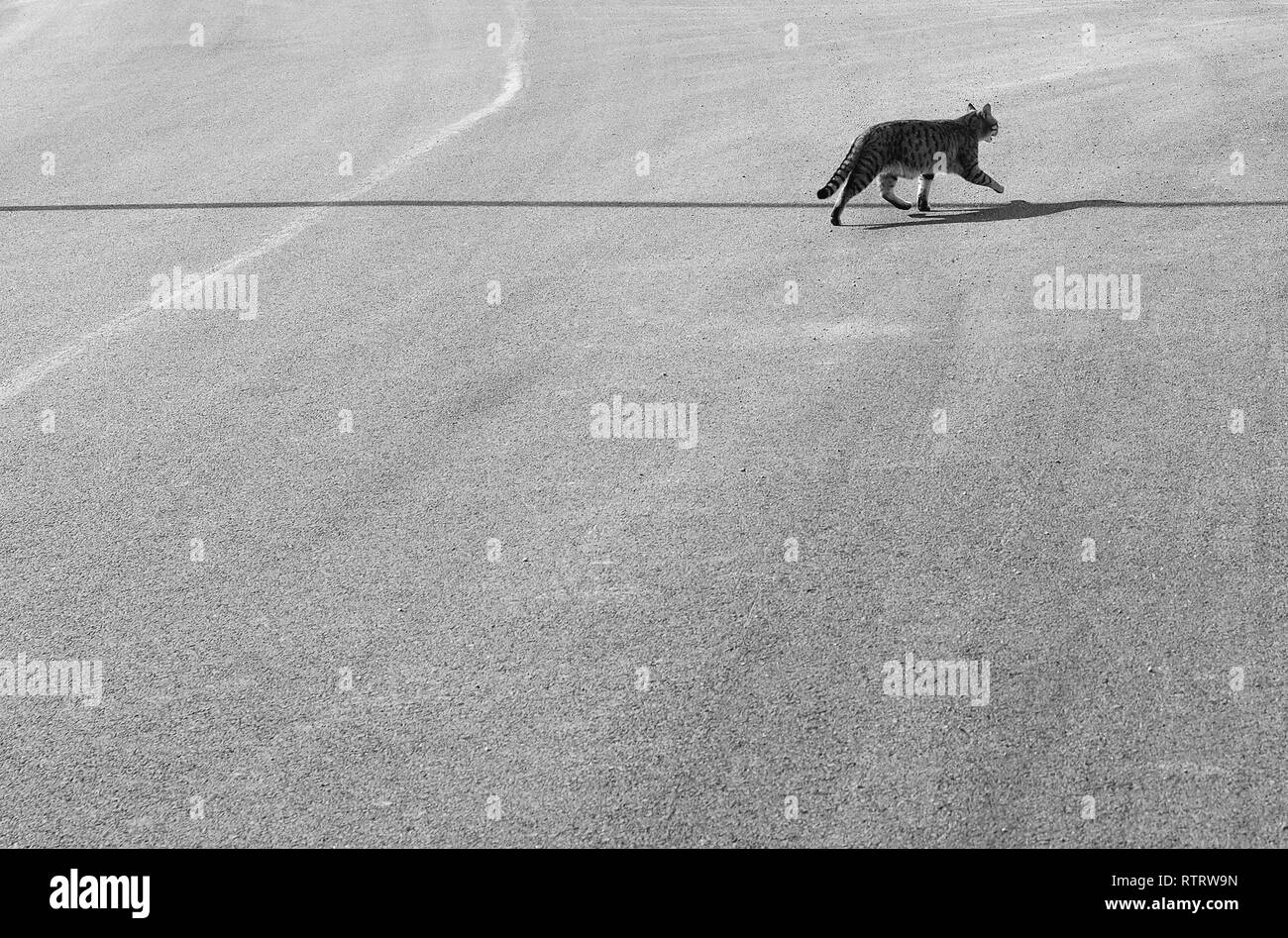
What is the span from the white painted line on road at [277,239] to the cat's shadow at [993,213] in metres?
4.48

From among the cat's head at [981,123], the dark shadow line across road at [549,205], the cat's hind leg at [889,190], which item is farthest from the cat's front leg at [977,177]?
the cat's hind leg at [889,190]

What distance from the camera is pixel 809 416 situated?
888 centimetres

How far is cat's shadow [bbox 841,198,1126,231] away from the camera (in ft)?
43.4

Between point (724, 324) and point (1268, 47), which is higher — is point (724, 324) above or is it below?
below

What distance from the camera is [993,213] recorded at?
13461 mm

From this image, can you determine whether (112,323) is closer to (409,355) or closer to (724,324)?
(409,355)

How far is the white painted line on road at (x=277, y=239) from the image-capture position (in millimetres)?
9812

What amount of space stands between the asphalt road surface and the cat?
0.30 m

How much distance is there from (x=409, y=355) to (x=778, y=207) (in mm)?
4813

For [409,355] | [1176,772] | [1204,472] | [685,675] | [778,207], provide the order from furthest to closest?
[778,207] < [409,355] < [1204,472] < [685,675] < [1176,772]

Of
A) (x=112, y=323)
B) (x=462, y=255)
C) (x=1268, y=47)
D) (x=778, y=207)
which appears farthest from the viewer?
(x=1268, y=47)

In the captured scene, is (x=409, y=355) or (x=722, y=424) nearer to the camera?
(x=722, y=424)
